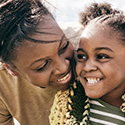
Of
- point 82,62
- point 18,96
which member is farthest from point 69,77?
point 18,96

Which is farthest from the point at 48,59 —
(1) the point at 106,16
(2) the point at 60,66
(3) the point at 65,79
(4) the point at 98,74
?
(1) the point at 106,16

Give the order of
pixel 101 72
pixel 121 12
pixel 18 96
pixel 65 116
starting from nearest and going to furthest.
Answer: pixel 101 72, pixel 121 12, pixel 65 116, pixel 18 96

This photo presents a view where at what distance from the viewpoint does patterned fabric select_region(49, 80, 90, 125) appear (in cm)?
140

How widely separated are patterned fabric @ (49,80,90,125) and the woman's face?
0.07 metres

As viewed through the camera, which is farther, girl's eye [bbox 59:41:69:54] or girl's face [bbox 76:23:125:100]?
girl's eye [bbox 59:41:69:54]

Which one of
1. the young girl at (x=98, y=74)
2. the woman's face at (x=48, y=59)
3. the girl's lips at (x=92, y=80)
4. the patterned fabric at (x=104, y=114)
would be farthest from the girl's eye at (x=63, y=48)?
the patterned fabric at (x=104, y=114)

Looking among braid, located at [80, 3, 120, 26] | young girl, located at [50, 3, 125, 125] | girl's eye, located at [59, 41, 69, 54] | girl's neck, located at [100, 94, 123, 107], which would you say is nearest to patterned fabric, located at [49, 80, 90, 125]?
young girl, located at [50, 3, 125, 125]

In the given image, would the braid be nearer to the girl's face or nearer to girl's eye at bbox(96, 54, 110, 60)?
the girl's face

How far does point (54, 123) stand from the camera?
57.9 inches

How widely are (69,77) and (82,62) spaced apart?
0.56 ft

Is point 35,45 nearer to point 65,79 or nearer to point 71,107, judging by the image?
point 65,79

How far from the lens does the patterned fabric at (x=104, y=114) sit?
1330 millimetres

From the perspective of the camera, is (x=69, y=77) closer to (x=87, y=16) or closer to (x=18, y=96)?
(x=87, y=16)

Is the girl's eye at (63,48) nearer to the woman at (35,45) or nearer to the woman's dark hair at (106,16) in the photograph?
the woman at (35,45)
